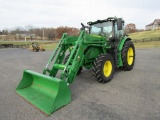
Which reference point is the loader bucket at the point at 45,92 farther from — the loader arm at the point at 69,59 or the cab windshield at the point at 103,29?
the cab windshield at the point at 103,29

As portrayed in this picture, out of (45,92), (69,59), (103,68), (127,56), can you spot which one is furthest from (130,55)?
(45,92)

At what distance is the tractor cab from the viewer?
6.67m

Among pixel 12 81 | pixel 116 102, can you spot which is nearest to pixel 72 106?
pixel 116 102

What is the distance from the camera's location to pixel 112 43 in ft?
22.3

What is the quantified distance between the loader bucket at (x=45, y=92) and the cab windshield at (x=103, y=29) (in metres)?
3.37

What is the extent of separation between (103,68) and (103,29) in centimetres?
205

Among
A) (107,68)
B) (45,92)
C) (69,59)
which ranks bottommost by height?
(45,92)

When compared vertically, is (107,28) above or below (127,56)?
above

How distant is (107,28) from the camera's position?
6.80m

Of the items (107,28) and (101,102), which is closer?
(101,102)

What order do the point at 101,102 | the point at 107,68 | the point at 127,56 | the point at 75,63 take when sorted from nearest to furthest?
the point at 101,102 → the point at 75,63 → the point at 107,68 → the point at 127,56

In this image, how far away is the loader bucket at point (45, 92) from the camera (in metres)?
3.78

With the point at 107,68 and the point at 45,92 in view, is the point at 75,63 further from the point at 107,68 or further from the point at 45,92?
the point at 107,68

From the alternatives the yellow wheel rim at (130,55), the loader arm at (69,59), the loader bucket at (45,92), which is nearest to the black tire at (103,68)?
the loader arm at (69,59)
